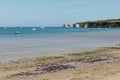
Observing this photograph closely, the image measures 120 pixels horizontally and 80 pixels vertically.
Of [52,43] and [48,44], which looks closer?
[48,44]

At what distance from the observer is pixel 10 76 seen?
→ 794 inches

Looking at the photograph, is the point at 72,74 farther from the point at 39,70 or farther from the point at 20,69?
the point at 20,69

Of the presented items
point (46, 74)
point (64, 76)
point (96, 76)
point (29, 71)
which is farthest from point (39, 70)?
point (96, 76)

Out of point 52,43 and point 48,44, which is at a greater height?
point 48,44

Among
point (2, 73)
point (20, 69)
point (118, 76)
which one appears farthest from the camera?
point (20, 69)

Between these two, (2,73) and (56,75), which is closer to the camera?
(56,75)

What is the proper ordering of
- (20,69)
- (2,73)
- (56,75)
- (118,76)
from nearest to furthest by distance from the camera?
(118,76)
(56,75)
(2,73)
(20,69)

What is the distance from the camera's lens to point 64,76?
64.0 feet

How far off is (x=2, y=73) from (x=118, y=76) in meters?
7.42

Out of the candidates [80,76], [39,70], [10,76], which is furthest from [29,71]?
[80,76]

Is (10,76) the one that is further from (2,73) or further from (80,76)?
(80,76)

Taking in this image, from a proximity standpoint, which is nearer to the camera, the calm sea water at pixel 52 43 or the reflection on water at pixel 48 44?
the calm sea water at pixel 52 43

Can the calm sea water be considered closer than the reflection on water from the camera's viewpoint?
Yes

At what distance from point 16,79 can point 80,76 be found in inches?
141
